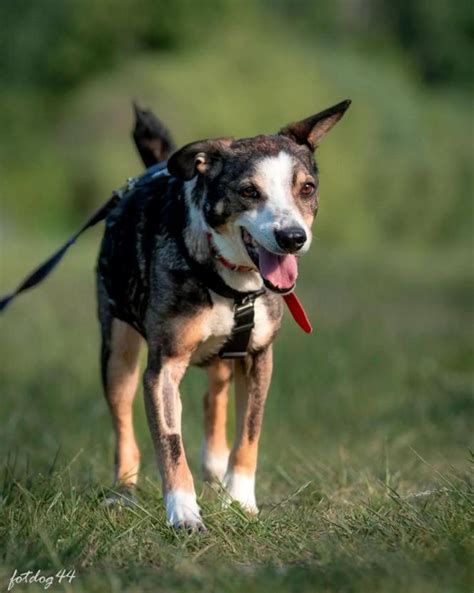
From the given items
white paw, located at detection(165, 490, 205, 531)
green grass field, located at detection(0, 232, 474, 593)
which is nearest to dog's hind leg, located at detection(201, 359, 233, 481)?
green grass field, located at detection(0, 232, 474, 593)

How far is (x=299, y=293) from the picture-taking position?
1698cm

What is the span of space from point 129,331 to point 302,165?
152cm

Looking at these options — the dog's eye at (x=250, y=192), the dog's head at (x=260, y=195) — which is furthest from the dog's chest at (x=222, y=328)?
the dog's eye at (x=250, y=192)

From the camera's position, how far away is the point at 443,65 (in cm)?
4903

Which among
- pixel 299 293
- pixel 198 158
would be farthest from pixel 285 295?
pixel 299 293

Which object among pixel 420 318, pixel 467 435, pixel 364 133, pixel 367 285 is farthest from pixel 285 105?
pixel 467 435

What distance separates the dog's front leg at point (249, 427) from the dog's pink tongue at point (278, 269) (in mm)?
700

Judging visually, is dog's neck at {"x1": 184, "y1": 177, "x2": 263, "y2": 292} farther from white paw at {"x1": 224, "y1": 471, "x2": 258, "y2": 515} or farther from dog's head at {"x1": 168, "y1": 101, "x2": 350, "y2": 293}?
white paw at {"x1": 224, "y1": 471, "x2": 258, "y2": 515}

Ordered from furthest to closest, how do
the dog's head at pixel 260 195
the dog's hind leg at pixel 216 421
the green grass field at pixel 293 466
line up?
the dog's hind leg at pixel 216 421, the dog's head at pixel 260 195, the green grass field at pixel 293 466

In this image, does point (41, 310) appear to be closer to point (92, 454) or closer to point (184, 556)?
point (92, 454)

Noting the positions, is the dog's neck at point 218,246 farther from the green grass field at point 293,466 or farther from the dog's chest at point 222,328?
the green grass field at point 293,466

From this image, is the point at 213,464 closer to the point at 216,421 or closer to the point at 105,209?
the point at 216,421

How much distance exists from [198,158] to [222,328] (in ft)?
2.32

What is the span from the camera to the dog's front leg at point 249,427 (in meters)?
5.34
